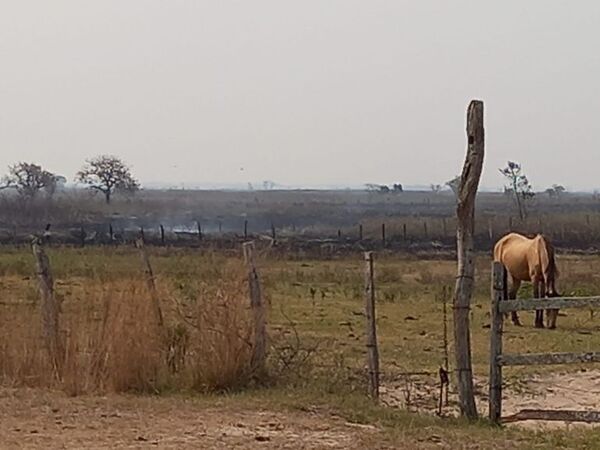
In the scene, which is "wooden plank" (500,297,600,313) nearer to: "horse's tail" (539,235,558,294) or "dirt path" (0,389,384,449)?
"dirt path" (0,389,384,449)

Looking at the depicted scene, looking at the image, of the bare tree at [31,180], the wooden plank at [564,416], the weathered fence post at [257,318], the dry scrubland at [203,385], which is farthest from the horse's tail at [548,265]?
the bare tree at [31,180]

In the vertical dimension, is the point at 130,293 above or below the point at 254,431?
above

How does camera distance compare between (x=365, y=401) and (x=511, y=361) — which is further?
(x=365, y=401)

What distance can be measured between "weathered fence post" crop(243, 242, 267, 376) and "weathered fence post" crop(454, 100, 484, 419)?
2153 millimetres

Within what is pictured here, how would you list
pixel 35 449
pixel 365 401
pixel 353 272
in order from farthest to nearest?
pixel 353 272 < pixel 365 401 < pixel 35 449

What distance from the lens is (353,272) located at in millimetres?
32094

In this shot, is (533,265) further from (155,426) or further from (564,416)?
(155,426)

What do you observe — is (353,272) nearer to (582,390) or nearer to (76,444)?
(582,390)

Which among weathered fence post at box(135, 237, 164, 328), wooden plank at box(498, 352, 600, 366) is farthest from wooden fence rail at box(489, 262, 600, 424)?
weathered fence post at box(135, 237, 164, 328)

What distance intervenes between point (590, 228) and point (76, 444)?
48.3m

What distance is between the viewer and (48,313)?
11156 mm

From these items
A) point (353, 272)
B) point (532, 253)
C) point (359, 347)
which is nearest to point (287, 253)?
point (353, 272)

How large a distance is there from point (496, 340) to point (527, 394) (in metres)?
3.65

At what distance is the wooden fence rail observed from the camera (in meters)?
9.10
